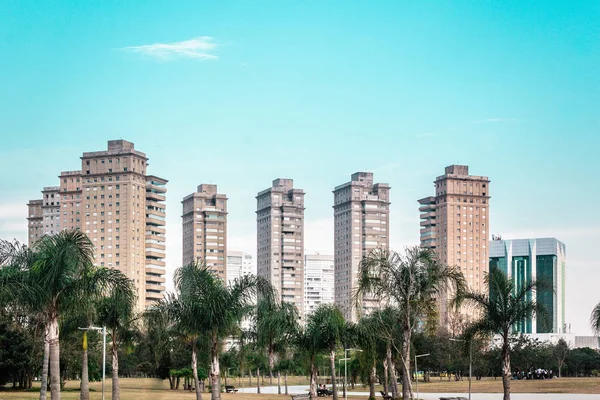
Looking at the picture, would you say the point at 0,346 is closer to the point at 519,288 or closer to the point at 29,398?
the point at 29,398

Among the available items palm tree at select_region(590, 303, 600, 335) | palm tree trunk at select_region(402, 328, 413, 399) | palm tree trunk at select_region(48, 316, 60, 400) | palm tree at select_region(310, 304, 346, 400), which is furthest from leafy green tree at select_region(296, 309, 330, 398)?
palm tree trunk at select_region(48, 316, 60, 400)

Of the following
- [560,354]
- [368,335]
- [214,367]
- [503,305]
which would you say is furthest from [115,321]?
[560,354]

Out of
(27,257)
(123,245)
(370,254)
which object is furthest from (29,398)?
(123,245)

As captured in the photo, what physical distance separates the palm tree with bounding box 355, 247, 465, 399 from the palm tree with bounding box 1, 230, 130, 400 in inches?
474

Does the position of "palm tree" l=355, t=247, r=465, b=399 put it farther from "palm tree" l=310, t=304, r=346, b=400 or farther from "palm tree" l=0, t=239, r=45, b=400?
"palm tree" l=0, t=239, r=45, b=400

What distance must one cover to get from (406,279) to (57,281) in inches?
617

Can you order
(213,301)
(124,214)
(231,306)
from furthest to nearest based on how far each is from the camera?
(124,214) → (231,306) → (213,301)

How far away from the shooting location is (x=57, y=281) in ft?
124

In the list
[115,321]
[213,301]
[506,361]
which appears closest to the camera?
[213,301]

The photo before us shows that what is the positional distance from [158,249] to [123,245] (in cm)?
831

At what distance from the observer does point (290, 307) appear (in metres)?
55.3

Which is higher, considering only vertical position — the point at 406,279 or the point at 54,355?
the point at 406,279

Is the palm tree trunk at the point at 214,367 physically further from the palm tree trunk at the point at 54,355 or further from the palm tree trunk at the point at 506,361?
the palm tree trunk at the point at 506,361

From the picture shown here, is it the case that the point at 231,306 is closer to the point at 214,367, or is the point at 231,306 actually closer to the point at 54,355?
the point at 214,367
